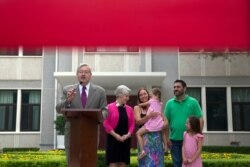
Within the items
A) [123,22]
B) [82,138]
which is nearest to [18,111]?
[82,138]

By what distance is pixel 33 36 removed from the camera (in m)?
0.72

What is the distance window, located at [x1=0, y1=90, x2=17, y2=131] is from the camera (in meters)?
17.5

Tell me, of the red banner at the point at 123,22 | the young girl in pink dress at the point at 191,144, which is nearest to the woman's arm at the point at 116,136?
the young girl in pink dress at the point at 191,144

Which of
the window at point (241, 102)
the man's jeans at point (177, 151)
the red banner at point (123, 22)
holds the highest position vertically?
the window at point (241, 102)

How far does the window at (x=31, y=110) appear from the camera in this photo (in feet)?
57.7

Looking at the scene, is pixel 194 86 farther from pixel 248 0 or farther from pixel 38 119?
pixel 248 0

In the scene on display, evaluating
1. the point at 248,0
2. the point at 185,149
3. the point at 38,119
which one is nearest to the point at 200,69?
the point at 38,119

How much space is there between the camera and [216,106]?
1780cm

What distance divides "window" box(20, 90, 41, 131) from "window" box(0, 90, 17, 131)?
0.38 meters

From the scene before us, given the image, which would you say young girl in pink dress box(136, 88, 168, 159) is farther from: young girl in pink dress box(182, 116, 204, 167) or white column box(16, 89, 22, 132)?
white column box(16, 89, 22, 132)

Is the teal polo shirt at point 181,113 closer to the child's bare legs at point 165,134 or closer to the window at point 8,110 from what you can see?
the child's bare legs at point 165,134

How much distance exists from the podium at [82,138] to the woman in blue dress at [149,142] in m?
1.61

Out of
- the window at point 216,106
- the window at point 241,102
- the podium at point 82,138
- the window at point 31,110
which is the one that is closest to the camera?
the podium at point 82,138

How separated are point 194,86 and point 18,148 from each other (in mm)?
7610
